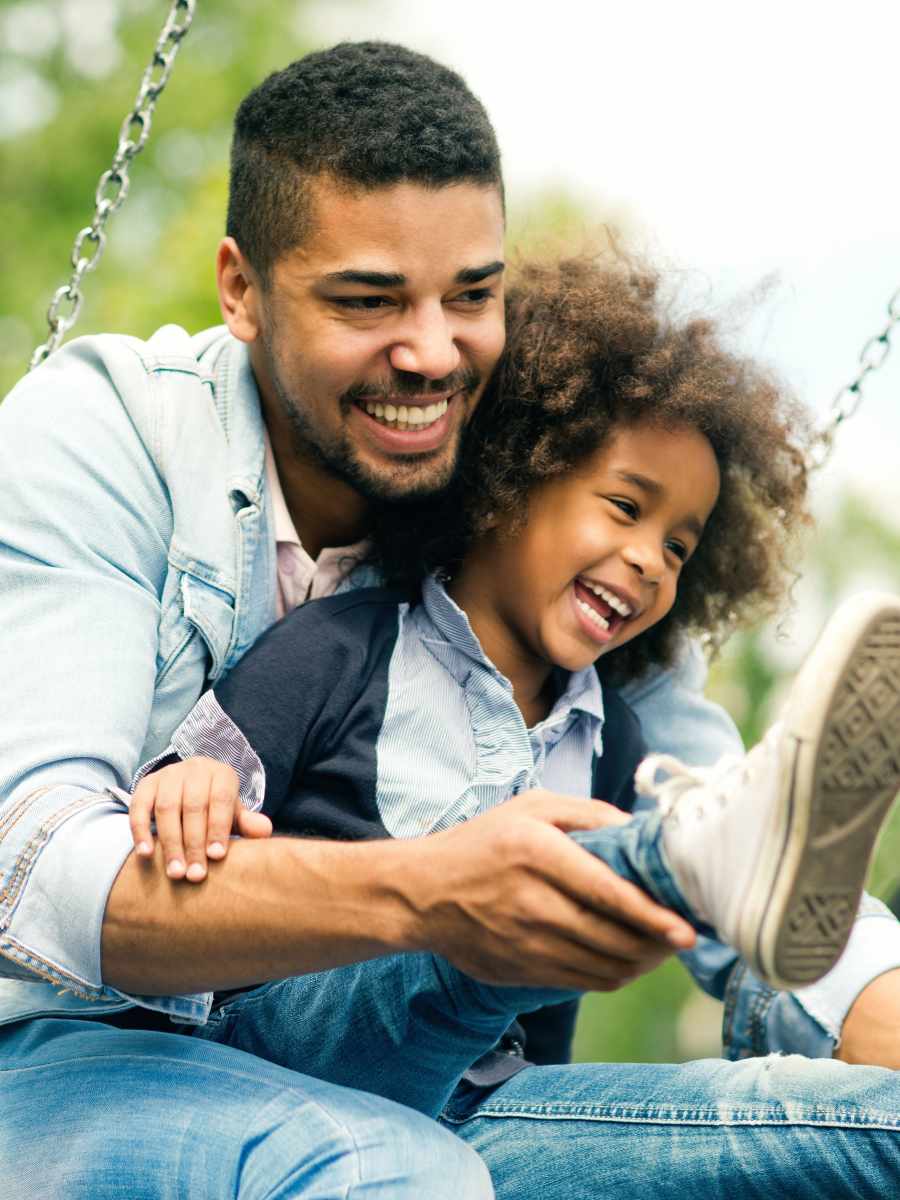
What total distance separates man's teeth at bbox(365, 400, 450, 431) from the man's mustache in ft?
0.04

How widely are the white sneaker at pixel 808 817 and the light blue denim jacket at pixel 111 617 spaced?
61 centimetres

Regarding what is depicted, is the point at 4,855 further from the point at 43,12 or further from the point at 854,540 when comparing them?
the point at 43,12

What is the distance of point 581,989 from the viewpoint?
1.52 meters

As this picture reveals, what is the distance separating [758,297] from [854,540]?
332 inches

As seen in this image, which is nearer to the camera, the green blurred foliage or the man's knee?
the man's knee

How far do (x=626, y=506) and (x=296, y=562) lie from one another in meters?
0.47

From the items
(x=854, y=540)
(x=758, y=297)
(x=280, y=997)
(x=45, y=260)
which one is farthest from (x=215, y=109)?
(x=280, y=997)

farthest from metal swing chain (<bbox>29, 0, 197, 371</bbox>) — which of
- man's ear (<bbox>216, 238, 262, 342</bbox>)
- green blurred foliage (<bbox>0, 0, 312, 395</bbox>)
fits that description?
green blurred foliage (<bbox>0, 0, 312, 395</bbox>)

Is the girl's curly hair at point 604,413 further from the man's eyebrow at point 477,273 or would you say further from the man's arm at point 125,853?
the man's arm at point 125,853

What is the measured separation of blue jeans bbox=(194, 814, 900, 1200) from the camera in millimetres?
1731

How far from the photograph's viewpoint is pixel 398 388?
7.21 feet

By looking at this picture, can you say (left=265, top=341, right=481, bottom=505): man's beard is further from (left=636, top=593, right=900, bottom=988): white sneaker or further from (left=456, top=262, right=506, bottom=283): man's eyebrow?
(left=636, top=593, right=900, bottom=988): white sneaker

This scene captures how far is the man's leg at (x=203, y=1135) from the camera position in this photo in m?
1.57

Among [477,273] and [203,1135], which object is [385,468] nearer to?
[477,273]
